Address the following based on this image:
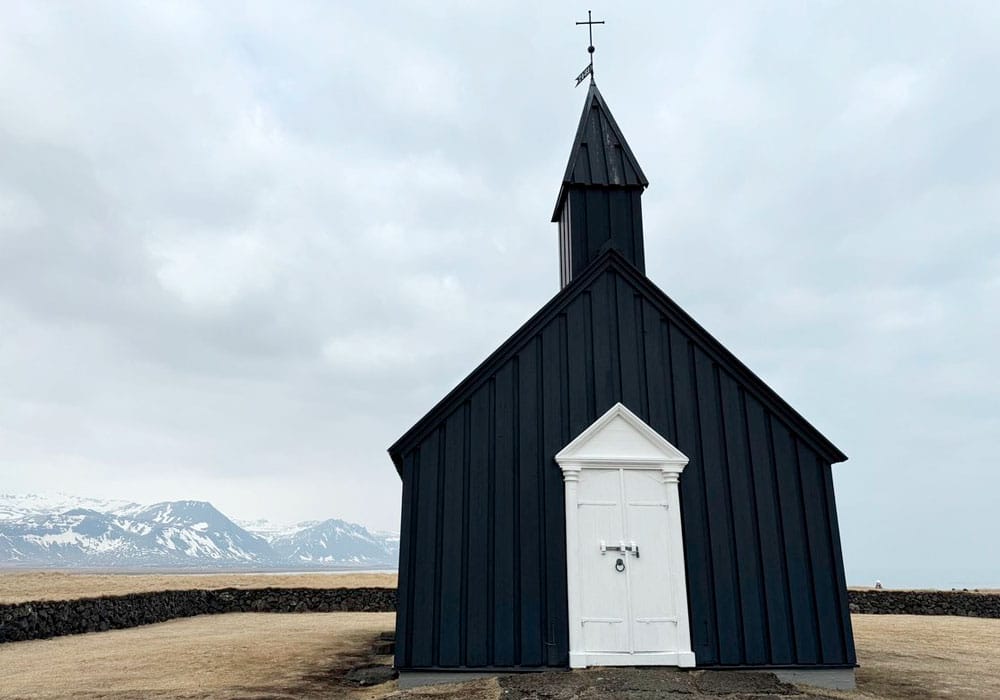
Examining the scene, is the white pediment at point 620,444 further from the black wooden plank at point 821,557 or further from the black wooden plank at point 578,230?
the black wooden plank at point 578,230

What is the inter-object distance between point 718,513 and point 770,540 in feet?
3.01

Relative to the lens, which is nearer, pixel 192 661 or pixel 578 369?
pixel 578 369

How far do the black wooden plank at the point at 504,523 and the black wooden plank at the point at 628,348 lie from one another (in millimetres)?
1964

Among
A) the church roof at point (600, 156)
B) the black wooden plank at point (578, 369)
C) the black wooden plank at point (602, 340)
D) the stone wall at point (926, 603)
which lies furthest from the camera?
the stone wall at point (926, 603)

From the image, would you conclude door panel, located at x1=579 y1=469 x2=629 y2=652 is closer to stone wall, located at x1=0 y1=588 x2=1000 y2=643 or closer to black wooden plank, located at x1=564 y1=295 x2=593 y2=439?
black wooden plank, located at x1=564 y1=295 x2=593 y2=439

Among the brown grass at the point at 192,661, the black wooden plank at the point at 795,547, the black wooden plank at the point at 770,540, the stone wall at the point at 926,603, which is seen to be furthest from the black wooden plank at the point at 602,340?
the stone wall at the point at 926,603

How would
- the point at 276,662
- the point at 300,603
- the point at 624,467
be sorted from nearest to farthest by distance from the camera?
the point at 624,467
the point at 276,662
the point at 300,603

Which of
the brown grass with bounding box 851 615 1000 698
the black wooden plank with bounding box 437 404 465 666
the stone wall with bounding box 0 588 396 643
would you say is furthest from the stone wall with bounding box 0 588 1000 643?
the black wooden plank with bounding box 437 404 465 666

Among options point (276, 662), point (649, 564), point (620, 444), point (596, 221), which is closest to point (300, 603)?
point (276, 662)

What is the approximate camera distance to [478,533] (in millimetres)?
10812

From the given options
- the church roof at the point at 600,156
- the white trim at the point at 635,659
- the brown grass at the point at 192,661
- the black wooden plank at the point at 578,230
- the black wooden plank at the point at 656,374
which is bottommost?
the brown grass at the point at 192,661

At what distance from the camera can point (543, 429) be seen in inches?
448

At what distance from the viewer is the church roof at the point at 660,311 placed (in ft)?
36.9

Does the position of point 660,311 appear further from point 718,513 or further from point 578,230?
point 718,513
